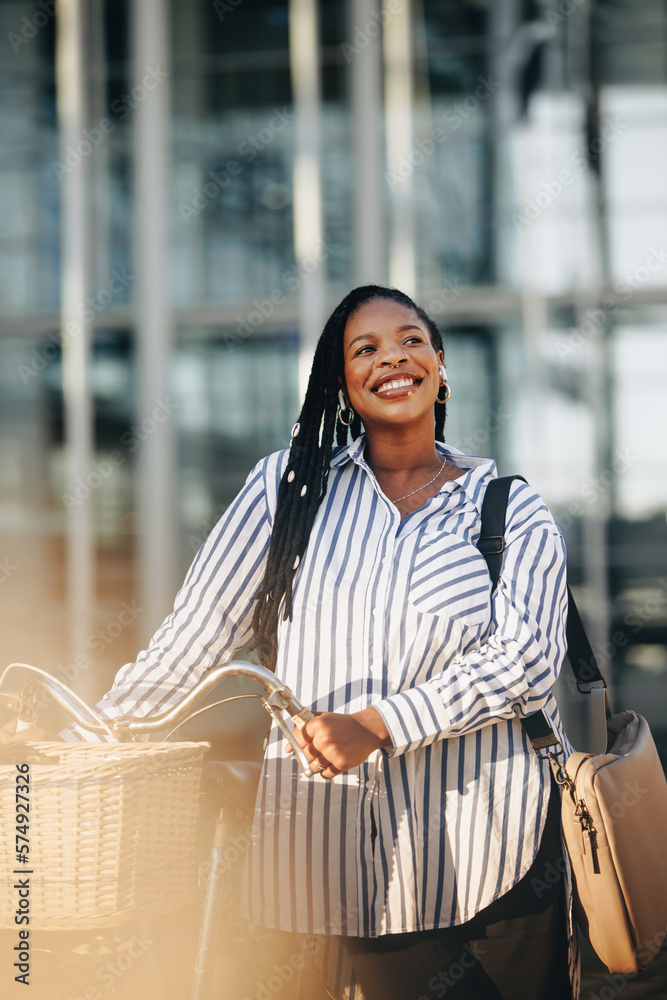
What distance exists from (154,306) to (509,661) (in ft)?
13.2

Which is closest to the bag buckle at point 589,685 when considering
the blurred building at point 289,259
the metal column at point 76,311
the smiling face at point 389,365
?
the smiling face at point 389,365

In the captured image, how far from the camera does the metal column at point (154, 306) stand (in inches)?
194

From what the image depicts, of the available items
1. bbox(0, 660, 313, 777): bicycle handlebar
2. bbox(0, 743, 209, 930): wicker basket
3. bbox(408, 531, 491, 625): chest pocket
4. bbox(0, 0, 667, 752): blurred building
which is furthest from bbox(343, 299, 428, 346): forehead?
bbox(0, 0, 667, 752): blurred building

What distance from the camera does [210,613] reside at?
5.56 ft

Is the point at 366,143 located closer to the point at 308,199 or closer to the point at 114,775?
the point at 308,199

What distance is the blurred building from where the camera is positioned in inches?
191

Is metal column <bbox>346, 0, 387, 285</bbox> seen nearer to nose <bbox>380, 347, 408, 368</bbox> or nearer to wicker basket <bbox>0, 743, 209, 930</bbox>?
nose <bbox>380, 347, 408, 368</bbox>

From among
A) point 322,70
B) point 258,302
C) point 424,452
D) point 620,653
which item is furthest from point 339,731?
point 322,70

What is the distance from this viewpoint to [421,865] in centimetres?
157

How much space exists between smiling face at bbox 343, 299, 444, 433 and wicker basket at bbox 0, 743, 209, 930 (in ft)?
2.39

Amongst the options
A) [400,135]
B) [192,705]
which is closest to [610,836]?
[192,705]

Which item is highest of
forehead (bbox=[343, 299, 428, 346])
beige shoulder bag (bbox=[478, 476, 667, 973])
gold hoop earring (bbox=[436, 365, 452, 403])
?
forehead (bbox=[343, 299, 428, 346])

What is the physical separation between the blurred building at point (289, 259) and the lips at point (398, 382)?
314 centimetres

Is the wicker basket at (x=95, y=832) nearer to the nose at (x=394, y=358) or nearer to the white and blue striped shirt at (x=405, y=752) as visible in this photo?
the white and blue striped shirt at (x=405, y=752)
